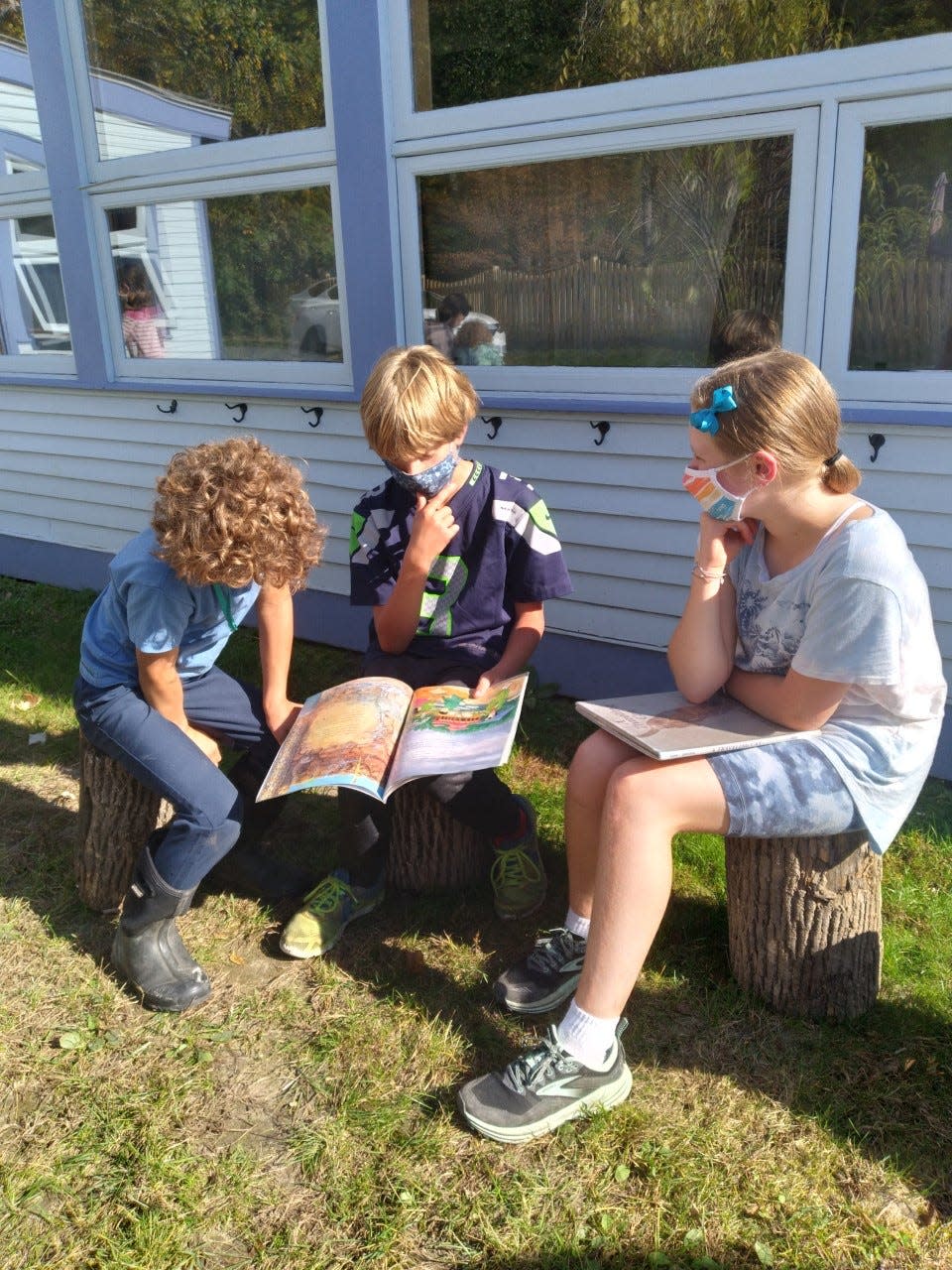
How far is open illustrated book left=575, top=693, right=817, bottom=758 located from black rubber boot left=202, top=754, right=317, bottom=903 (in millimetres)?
1074

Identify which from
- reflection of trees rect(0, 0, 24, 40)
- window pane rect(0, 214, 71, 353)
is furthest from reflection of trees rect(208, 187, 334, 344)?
reflection of trees rect(0, 0, 24, 40)

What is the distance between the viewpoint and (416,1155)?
1990 mm

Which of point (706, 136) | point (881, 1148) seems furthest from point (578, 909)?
point (706, 136)

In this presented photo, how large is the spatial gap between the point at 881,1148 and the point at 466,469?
1.81 metres

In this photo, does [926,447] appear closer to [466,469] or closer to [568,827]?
[466,469]

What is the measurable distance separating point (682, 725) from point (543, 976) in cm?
69

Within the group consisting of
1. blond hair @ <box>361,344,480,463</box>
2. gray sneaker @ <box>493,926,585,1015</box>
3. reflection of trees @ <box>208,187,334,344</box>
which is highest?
reflection of trees @ <box>208,187,334,344</box>

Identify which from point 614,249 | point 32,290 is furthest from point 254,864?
point 32,290

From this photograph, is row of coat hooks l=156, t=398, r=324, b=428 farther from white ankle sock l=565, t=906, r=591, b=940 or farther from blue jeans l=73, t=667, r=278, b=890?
white ankle sock l=565, t=906, r=591, b=940

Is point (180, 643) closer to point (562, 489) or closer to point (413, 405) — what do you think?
point (413, 405)

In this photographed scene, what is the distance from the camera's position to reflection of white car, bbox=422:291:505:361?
12.9 ft

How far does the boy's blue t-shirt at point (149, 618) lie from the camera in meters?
2.35

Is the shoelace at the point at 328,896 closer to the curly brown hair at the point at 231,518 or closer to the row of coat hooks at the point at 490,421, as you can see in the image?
the curly brown hair at the point at 231,518

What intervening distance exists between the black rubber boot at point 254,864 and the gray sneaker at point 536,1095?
0.96 metres
